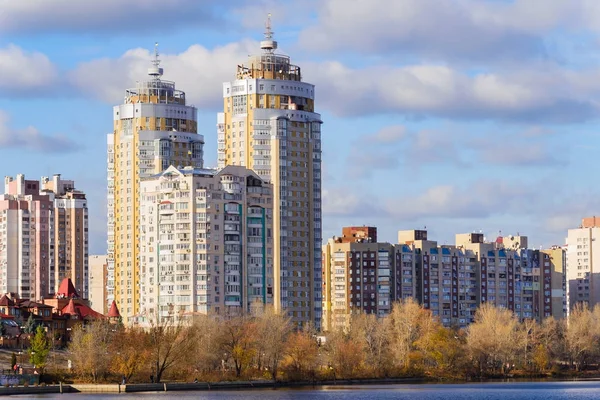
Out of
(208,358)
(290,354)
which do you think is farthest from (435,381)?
(208,358)

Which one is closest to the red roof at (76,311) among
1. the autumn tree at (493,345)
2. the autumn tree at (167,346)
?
the autumn tree at (167,346)

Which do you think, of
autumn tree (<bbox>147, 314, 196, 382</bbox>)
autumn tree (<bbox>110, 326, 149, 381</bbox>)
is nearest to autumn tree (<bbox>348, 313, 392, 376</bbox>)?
autumn tree (<bbox>147, 314, 196, 382</bbox>)

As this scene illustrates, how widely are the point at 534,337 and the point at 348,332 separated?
30313 mm

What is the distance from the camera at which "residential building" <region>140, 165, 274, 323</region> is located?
183750mm


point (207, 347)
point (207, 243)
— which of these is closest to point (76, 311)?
point (207, 243)

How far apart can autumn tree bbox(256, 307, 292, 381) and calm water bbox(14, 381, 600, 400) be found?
8765 millimetres

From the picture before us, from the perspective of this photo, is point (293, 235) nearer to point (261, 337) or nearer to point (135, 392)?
point (261, 337)

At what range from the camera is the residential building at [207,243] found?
184 meters

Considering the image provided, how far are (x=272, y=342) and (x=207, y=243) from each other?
28067 mm

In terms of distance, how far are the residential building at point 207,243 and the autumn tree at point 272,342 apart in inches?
687

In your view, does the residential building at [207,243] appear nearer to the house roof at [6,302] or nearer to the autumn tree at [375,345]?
the autumn tree at [375,345]

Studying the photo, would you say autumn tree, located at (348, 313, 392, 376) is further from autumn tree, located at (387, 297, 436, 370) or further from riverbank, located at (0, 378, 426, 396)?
riverbank, located at (0, 378, 426, 396)

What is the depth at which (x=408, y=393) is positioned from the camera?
463 ft

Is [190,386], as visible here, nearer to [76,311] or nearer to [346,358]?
[346,358]
